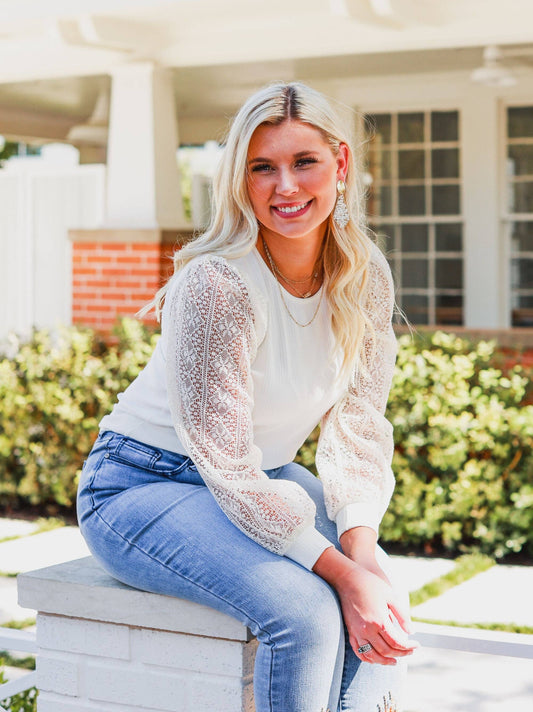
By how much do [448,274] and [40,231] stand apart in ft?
13.9

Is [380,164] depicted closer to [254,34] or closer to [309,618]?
[254,34]

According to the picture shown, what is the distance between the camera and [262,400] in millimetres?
2566

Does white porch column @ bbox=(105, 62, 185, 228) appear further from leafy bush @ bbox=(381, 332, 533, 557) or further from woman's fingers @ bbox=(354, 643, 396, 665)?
woman's fingers @ bbox=(354, 643, 396, 665)

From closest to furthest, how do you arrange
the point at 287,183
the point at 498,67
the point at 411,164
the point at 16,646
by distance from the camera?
the point at 287,183, the point at 16,646, the point at 498,67, the point at 411,164

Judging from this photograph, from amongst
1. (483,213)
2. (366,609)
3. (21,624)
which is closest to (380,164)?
(483,213)

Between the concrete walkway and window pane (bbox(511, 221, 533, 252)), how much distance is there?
433 centimetres

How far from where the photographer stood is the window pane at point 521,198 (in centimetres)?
948

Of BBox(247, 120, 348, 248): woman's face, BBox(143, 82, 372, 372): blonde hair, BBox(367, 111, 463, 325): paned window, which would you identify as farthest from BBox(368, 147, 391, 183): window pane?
BBox(247, 120, 348, 248): woman's face

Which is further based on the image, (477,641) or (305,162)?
(477,641)

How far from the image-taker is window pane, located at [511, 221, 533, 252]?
376 inches

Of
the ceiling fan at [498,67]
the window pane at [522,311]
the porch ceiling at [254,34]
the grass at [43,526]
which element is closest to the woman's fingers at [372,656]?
the porch ceiling at [254,34]

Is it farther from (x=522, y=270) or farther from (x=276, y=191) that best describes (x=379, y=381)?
(x=522, y=270)

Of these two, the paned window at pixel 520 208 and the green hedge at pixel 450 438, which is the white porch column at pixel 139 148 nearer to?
the green hedge at pixel 450 438

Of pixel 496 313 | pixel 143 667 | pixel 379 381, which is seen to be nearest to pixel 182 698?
pixel 143 667
